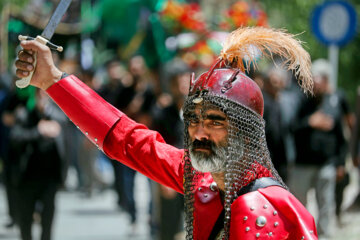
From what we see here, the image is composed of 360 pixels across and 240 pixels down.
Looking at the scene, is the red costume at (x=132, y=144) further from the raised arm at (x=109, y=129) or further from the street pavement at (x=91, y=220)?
the street pavement at (x=91, y=220)

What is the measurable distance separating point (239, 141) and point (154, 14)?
11125 mm

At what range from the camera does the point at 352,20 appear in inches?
433

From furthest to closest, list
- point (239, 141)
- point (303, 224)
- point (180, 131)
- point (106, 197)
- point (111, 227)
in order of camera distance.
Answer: point (106, 197) < point (111, 227) < point (180, 131) < point (239, 141) < point (303, 224)

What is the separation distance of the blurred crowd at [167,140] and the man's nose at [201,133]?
4261 millimetres

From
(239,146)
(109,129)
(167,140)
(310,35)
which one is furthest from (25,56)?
(310,35)

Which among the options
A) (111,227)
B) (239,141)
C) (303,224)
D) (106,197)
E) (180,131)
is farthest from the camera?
(106,197)

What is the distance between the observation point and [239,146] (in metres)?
3.33

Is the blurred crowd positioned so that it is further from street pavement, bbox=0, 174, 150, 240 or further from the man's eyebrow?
the man's eyebrow

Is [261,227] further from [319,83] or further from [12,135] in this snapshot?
[319,83]

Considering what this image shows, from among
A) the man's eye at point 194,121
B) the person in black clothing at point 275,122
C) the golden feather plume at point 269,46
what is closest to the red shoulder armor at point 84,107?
the man's eye at point 194,121

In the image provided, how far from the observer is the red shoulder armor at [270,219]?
3.09m

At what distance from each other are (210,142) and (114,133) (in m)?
0.55

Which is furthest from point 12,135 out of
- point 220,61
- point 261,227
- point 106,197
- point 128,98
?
point 106,197

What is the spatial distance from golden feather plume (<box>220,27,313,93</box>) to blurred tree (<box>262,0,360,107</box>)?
46.8 ft
